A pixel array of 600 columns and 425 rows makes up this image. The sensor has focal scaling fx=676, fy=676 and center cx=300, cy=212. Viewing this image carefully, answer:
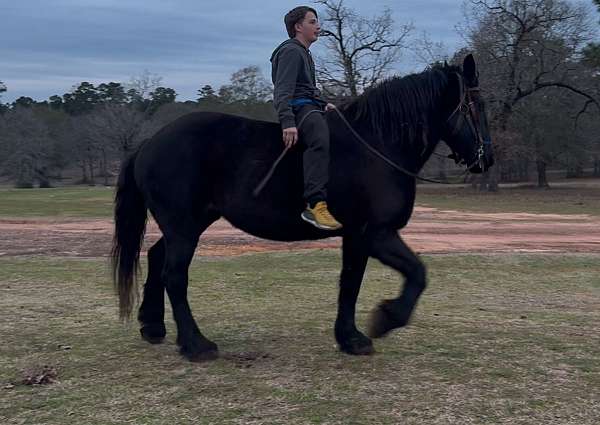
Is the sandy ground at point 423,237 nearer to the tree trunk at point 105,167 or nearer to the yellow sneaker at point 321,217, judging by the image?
the yellow sneaker at point 321,217

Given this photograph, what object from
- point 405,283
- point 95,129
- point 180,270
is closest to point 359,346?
point 405,283

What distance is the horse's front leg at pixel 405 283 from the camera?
514cm

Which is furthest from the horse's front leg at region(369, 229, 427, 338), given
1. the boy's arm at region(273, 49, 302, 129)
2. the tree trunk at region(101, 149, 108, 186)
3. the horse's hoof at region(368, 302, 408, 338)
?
the tree trunk at region(101, 149, 108, 186)

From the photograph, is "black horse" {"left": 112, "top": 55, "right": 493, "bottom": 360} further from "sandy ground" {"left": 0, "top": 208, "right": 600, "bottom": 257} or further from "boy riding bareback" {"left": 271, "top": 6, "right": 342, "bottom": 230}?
"sandy ground" {"left": 0, "top": 208, "right": 600, "bottom": 257}

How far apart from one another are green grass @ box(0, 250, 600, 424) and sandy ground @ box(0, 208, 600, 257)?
537cm

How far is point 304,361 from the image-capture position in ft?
18.2

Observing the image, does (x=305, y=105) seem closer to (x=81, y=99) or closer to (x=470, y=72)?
(x=470, y=72)

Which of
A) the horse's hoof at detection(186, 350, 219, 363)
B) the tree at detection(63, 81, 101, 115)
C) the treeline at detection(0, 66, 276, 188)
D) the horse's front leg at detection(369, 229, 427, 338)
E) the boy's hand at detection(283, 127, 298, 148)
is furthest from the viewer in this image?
the tree at detection(63, 81, 101, 115)

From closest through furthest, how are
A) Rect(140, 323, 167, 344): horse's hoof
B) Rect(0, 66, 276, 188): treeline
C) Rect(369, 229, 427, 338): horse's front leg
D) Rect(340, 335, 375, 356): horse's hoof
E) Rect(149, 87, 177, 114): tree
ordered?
Rect(369, 229, 427, 338): horse's front leg
Rect(340, 335, 375, 356): horse's hoof
Rect(140, 323, 167, 344): horse's hoof
Rect(0, 66, 276, 188): treeline
Rect(149, 87, 177, 114): tree

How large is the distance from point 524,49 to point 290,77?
130 feet

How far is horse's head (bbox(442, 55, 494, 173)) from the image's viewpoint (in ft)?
18.6

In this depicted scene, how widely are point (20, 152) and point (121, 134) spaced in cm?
1424

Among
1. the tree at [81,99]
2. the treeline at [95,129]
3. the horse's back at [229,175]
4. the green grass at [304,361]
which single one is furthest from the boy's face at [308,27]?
the tree at [81,99]

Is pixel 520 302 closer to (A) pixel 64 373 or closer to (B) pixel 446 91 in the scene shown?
(B) pixel 446 91
